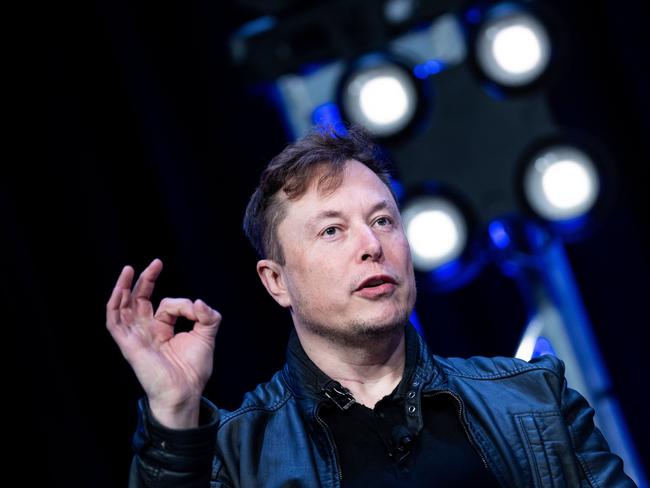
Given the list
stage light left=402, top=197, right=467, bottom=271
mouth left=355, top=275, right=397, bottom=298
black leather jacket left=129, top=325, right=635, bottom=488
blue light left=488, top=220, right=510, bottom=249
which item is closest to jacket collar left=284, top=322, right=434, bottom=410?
black leather jacket left=129, top=325, right=635, bottom=488

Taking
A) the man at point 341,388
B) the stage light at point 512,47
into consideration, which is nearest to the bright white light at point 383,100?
the stage light at point 512,47

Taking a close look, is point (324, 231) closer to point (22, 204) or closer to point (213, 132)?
point (22, 204)

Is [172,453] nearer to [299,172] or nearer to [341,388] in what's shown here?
[341,388]

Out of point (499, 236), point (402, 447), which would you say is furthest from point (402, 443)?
point (499, 236)

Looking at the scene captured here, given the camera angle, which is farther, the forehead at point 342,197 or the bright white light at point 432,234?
the bright white light at point 432,234

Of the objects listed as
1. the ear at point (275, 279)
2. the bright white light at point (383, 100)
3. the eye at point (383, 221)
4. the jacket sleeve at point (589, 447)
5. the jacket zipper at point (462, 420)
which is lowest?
the jacket sleeve at point (589, 447)

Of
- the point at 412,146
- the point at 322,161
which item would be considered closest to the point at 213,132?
the point at 412,146

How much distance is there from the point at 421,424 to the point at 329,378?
0.20m

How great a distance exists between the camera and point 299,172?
79.6 inches

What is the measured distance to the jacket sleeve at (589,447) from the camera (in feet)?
6.01

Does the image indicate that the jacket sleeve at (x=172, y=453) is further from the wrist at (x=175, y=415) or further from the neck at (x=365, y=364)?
the neck at (x=365, y=364)

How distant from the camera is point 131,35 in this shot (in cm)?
285

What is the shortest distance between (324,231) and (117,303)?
0.45 metres

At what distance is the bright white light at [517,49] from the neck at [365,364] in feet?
3.31
